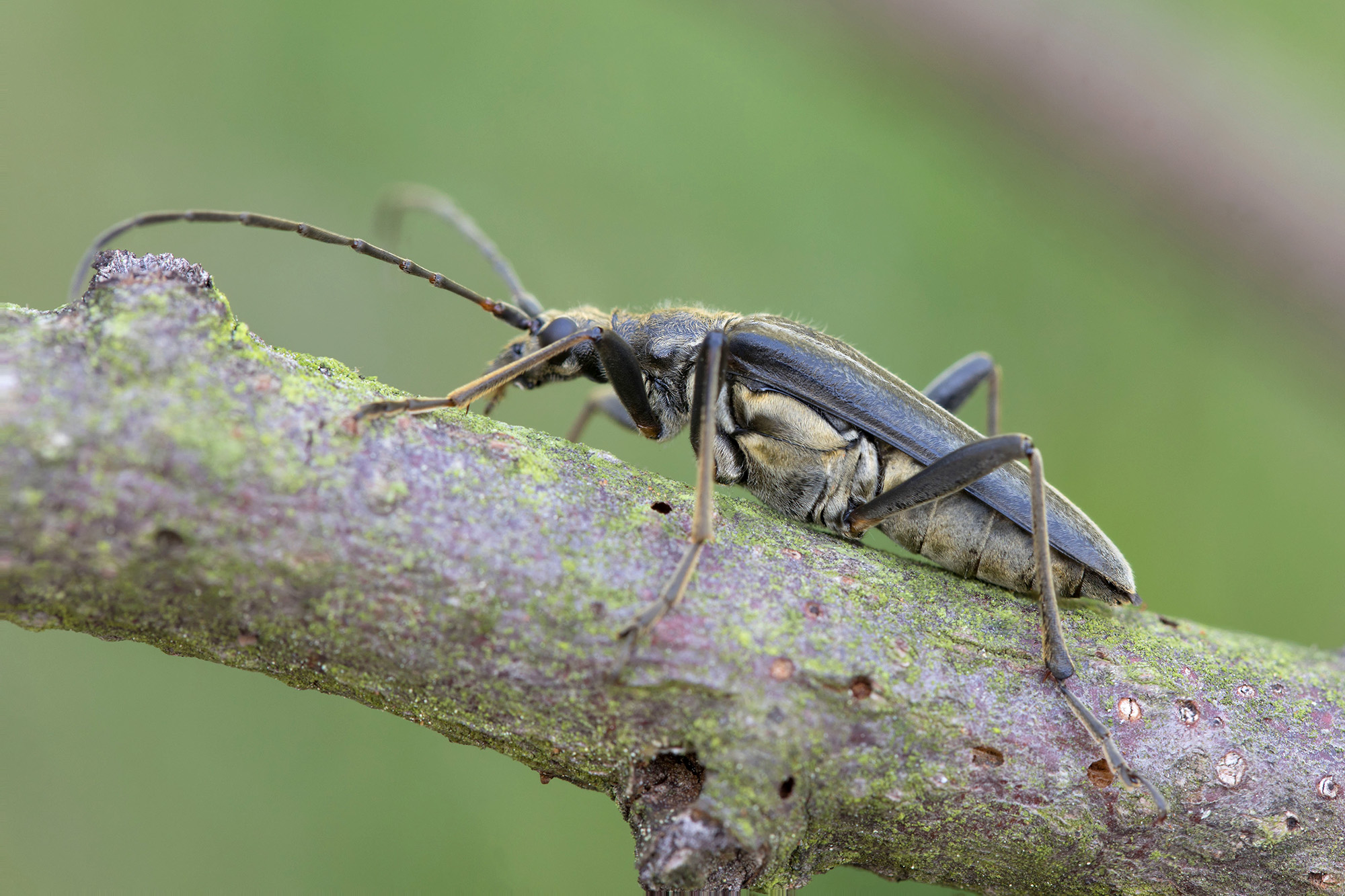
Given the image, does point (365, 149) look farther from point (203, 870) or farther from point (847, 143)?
point (203, 870)

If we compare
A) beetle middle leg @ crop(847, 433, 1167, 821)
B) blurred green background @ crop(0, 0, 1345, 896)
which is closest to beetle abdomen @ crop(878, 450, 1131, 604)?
beetle middle leg @ crop(847, 433, 1167, 821)

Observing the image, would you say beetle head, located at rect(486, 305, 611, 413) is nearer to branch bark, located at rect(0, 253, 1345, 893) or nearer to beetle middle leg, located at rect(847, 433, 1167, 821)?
branch bark, located at rect(0, 253, 1345, 893)

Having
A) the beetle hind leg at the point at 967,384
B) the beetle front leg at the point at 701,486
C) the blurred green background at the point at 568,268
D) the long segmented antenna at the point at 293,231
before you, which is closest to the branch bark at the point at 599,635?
the beetle front leg at the point at 701,486

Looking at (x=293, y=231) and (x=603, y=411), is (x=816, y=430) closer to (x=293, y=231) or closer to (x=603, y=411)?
(x=603, y=411)

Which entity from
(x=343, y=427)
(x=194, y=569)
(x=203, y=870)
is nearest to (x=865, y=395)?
(x=343, y=427)

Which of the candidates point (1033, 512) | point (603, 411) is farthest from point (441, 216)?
point (1033, 512)
